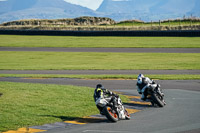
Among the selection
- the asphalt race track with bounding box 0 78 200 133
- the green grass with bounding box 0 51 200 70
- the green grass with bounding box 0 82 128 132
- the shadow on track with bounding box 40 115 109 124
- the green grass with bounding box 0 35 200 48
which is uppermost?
the green grass with bounding box 0 35 200 48

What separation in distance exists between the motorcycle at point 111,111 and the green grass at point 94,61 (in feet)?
66.4

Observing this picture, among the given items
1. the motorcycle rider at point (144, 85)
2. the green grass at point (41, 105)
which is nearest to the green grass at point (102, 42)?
the green grass at point (41, 105)

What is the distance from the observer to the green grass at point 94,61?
36969 millimetres

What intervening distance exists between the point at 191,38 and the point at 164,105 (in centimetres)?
4435

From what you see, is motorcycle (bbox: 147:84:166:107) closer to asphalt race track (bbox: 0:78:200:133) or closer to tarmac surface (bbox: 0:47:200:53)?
asphalt race track (bbox: 0:78:200:133)

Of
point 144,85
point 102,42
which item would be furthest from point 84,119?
point 102,42

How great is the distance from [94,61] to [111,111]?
27.8 m

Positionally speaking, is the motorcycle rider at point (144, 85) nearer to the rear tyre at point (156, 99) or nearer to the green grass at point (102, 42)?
the rear tyre at point (156, 99)

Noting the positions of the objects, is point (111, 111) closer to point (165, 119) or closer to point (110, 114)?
point (110, 114)

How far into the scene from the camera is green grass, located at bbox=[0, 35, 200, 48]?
57281mm

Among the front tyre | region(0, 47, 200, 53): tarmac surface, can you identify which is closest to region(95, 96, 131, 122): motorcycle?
the front tyre

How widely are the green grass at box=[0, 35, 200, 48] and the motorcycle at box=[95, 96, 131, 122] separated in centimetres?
4024

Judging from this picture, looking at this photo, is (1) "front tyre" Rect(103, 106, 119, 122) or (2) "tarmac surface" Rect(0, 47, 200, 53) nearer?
(1) "front tyre" Rect(103, 106, 119, 122)

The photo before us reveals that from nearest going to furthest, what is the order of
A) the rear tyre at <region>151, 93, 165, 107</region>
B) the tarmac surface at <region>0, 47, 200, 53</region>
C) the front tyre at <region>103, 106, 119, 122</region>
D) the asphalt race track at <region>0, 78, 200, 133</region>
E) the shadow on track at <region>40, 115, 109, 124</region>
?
1. the asphalt race track at <region>0, 78, 200, 133</region>
2. the front tyre at <region>103, 106, 119, 122</region>
3. the shadow on track at <region>40, 115, 109, 124</region>
4. the rear tyre at <region>151, 93, 165, 107</region>
5. the tarmac surface at <region>0, 47, 200, 53</region>
